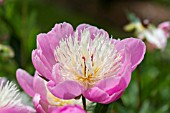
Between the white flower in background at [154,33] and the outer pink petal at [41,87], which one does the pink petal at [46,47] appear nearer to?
the outer pink petal at [41,87]

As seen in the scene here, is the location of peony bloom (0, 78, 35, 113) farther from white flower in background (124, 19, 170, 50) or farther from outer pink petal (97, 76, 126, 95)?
white flower in background (124, 19, 170, 50)

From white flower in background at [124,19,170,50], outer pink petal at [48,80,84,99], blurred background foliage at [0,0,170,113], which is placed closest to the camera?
outer pink petal at [48,80,84,99]

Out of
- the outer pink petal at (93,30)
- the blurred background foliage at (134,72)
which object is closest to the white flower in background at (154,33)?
the blurred background foliage at (134,72)

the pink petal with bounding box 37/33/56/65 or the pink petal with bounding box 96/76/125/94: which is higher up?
the pink petal with bounding box 37/33/56/65

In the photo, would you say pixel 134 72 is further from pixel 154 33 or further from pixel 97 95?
pixel 97 95

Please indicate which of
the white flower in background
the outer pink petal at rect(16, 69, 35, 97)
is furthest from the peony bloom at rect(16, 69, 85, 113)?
the white flower in background
